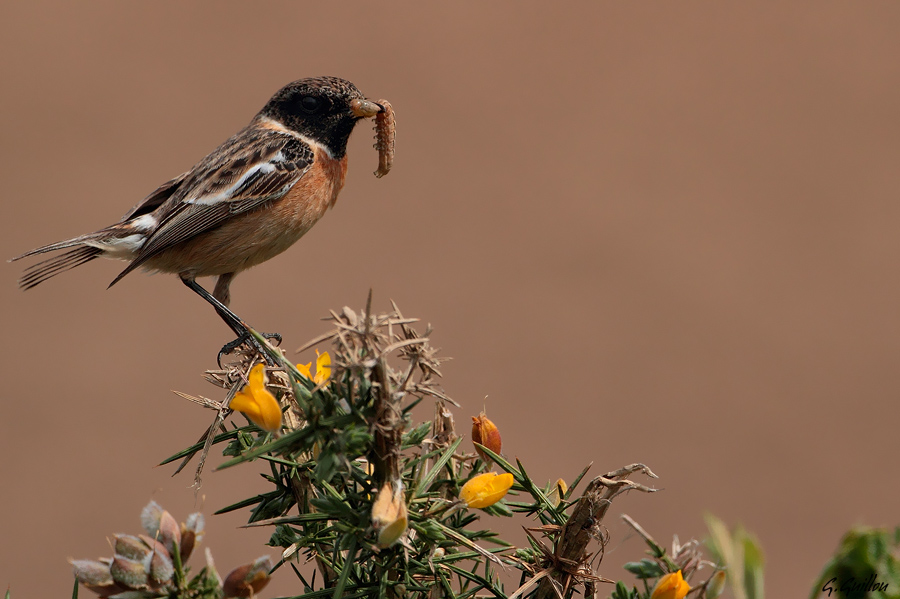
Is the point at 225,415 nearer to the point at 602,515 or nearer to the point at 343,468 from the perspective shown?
the point at 343,468

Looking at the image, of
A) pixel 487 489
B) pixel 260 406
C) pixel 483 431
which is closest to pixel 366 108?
pixel 483 431

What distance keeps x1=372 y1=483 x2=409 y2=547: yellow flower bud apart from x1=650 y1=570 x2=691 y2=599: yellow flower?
0.44m

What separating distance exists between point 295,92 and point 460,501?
A: 3.06 metres

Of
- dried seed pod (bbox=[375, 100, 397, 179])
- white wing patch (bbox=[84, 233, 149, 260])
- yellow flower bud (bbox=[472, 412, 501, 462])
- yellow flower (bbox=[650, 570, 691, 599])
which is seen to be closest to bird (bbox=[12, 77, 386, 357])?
white wing patch (bbox=[84, 233, 149, 260])

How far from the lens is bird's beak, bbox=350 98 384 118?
10.6 ft

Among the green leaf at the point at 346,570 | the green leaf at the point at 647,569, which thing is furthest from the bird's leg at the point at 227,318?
the green leaf at the point at 647,569

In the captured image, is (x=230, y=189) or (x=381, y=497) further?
(x=230, y=189)

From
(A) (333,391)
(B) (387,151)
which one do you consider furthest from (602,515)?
(B) (387,151)

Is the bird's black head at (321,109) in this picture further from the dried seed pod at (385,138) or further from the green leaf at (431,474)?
the green leaf at (431,474)

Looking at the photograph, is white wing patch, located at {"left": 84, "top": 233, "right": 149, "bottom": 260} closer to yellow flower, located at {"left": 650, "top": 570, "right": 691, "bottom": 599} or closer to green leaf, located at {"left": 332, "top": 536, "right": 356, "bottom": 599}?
green leaf, located at {"left": 332, "top": 536, "right": 356, "bottom": 599}

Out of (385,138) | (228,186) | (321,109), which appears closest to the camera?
(385,138)

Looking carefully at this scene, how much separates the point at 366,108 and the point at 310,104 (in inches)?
27.5

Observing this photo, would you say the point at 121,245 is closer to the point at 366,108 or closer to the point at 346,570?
the point at 366,108

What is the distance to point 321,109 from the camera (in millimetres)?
3857
